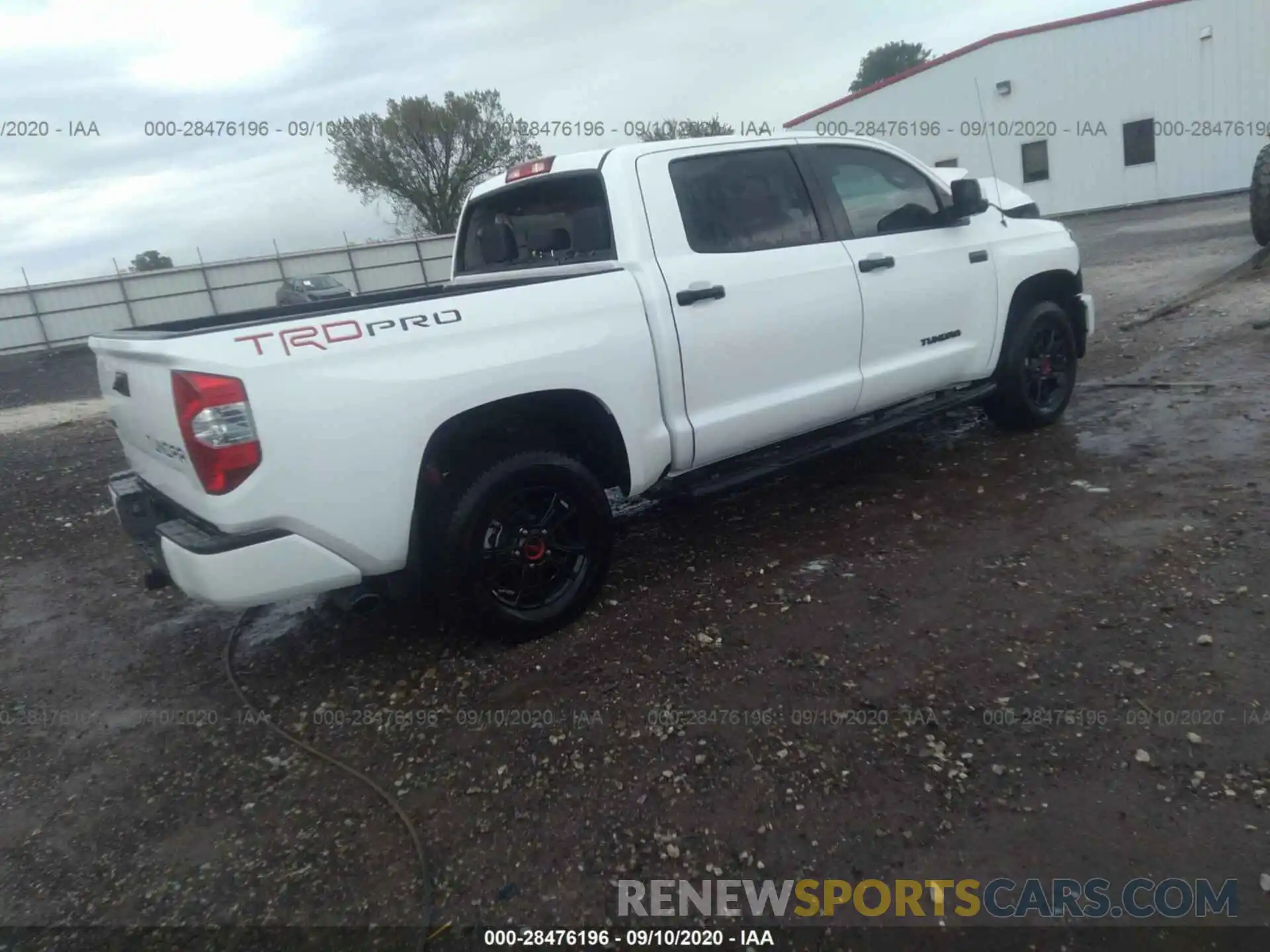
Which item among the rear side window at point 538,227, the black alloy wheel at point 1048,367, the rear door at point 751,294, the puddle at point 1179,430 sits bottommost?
the puddle at point 1179,430

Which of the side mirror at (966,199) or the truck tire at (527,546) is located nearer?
the truck tire at (527,546)

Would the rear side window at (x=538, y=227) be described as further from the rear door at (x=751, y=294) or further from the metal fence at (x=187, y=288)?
the metal fence at (x=187, y=288)

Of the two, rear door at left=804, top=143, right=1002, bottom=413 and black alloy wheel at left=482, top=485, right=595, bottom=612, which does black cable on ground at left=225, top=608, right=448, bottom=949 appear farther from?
rear door at left=804, top=143, right=1002, bottom=413

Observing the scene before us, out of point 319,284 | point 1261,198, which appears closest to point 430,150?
point 319,284

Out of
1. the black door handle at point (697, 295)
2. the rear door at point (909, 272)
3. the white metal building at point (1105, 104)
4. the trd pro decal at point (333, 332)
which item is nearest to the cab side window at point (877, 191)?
the rear door at point (909, 272)

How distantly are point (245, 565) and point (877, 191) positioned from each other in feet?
12.0

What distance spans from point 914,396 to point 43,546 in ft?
18.2

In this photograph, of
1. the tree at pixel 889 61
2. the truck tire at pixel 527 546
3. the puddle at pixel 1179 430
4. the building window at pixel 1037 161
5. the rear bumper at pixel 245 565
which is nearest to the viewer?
the rear bumper at pixel 245 565

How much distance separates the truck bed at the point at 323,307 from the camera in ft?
10.1

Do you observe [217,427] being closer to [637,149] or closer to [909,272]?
[637,149]

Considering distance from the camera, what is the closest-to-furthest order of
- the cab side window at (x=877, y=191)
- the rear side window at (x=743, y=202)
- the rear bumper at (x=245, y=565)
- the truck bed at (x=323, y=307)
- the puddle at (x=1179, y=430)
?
1. the rear bumper at (x=245, y=565)
2. the truck bed at (x=323, y=307)
3. the rear side window at (x=743, y=202)
4. the cab side window at (x=877, y=191)
5. the puddle at (x=1179, y=430)

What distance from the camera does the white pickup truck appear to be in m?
2.90

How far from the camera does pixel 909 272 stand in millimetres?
4613

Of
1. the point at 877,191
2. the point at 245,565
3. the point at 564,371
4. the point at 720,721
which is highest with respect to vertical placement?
the point at 877,191
